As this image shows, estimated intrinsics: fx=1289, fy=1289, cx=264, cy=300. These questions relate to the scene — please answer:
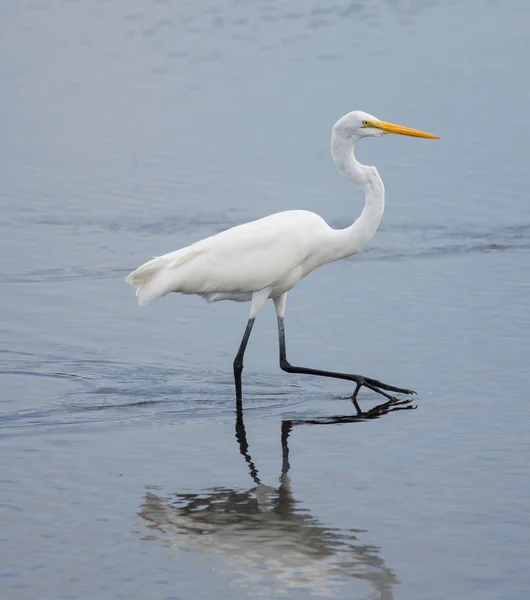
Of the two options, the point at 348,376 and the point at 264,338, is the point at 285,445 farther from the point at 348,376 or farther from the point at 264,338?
the point at 264,338

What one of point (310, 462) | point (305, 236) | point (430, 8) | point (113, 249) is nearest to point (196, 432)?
point (310, 462)

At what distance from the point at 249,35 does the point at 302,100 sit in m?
4.56

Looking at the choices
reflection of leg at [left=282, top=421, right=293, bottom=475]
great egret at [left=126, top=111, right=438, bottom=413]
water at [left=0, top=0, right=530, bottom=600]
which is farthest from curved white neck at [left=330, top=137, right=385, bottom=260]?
reflection of leg at [left=282, top=421, right=293, bottom=475]

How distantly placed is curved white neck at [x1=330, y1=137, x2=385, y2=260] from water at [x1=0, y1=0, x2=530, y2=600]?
0.78 meters

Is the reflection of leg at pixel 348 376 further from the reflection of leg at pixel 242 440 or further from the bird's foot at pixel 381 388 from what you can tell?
the reflection of leg at pixel 242 440

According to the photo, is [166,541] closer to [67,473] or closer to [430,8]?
[67,473]

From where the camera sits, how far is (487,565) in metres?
5.02

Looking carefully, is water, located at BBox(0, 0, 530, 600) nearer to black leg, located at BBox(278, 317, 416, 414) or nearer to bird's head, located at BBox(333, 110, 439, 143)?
black leg, located at BBox(278, 317, 416, 414)

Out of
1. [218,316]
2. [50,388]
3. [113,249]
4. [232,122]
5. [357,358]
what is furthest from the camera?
[232,122]

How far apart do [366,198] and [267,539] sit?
268cm

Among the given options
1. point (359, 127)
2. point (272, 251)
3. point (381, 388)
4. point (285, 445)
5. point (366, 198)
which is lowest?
point (285, 445)

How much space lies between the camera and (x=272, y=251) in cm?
744

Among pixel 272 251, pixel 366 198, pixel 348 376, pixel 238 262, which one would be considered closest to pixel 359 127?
pixel 366 198

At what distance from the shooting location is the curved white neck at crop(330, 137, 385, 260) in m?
7.44
